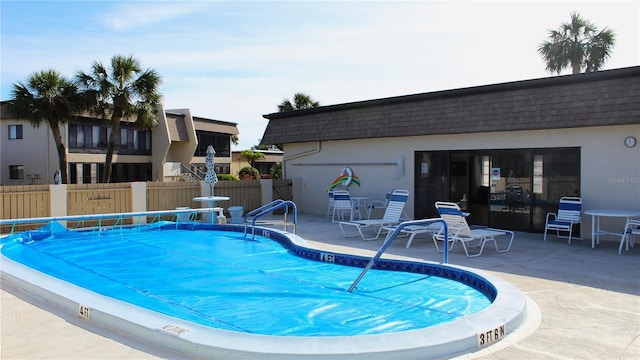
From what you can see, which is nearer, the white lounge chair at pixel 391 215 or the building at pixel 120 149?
the white lounge chair at pixel 391 215

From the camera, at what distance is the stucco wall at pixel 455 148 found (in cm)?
1023

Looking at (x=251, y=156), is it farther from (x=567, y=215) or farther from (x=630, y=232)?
(x=630, y=232)

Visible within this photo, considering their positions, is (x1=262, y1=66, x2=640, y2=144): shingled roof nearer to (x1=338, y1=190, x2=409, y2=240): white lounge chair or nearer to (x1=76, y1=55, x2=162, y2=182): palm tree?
(x1=338, y1=190, x2=409, y2=240): white lounge chair

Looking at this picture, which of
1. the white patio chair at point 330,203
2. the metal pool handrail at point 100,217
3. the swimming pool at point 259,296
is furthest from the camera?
the white patio chair at point 330,203

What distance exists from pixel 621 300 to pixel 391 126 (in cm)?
900

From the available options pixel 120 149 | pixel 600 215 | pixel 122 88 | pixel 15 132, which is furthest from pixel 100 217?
pixel 120 149

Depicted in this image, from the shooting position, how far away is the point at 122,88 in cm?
2266

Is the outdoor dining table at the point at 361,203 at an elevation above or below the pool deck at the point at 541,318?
above

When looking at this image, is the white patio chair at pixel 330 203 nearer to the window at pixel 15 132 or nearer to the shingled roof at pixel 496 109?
the shingled roof at pixel 496 109

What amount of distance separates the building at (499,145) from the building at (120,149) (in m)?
15.9

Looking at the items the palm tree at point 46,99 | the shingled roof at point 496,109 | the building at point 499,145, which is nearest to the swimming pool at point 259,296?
the building at point 499,145

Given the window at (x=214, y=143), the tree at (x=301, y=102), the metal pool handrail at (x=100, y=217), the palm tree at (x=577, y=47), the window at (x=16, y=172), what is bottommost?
the metal pool handrail at (x=100, y=217)

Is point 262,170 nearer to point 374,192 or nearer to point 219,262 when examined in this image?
point 374,192

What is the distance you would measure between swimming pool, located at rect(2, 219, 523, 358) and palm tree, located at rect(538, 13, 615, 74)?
2279cm
